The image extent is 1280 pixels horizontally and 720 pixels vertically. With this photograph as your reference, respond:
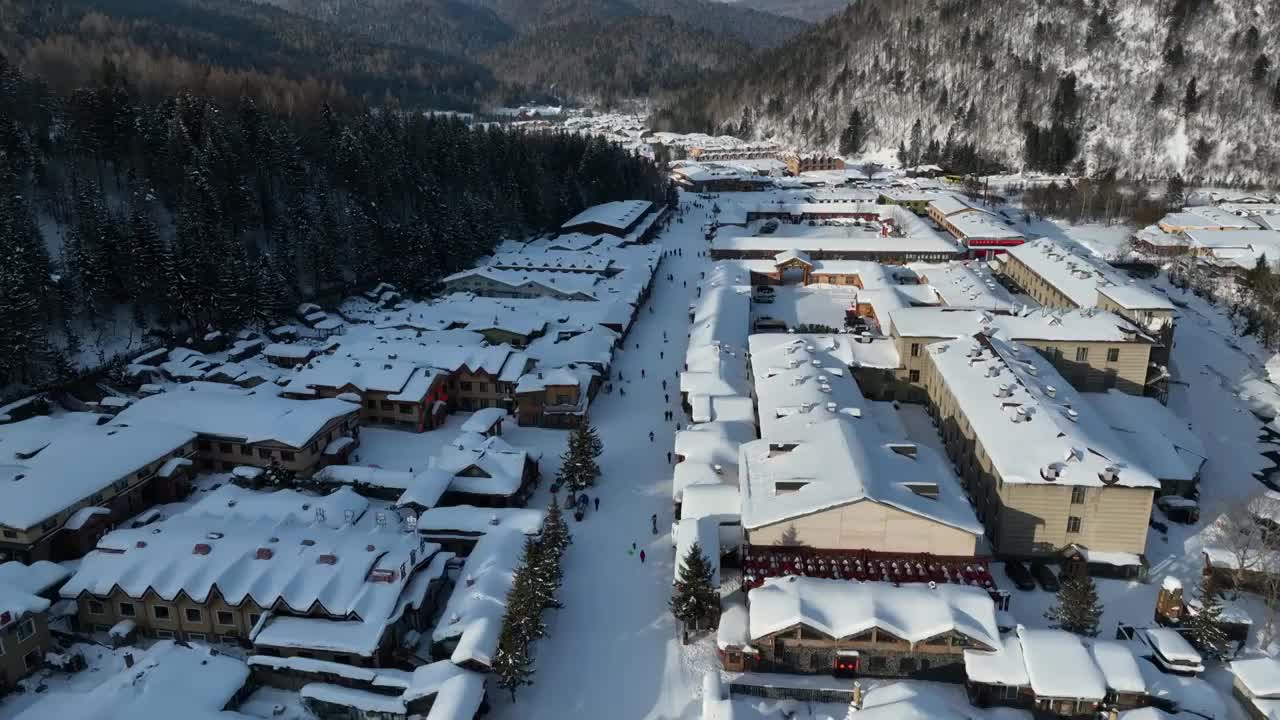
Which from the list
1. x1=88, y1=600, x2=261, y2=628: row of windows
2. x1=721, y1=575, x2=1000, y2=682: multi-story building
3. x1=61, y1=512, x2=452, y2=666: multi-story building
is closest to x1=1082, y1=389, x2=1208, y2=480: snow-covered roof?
x1=721, y1=575, x2=1000, y2=682: multi-story building

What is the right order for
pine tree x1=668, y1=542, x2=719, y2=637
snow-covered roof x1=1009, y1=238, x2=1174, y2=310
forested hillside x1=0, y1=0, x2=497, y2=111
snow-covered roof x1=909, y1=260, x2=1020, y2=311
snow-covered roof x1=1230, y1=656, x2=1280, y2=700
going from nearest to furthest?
snow-covered roof x1=1230, y1=656, x2=1280, y2=700
pine tree x1=668, y1=542, x2=719, y2=637
snow-covered roof x1=1009, y1=238, x2=1174, y2=310
snow-covered roof x1=909, y1=260, x2=1020, y2=311
forested hillside x1=0, y1=0, x2=497, y2=111

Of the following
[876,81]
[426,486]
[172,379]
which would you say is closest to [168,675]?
[426,486]

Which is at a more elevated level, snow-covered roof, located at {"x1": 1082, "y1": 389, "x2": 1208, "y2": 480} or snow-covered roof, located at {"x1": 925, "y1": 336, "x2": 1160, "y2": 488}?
snow-covered roof, located at {"x1": 925, "y1": 336, "x2": 1160, "y2": 488}

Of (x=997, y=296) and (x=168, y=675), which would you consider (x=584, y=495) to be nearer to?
(x=168, y=675)

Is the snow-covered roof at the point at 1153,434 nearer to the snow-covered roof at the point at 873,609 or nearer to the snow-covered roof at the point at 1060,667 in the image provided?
the snow-covered roof at the point at 1060,667

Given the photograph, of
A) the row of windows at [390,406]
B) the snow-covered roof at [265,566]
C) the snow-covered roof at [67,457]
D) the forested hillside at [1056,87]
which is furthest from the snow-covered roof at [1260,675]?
the forested hillside at [1056,87]

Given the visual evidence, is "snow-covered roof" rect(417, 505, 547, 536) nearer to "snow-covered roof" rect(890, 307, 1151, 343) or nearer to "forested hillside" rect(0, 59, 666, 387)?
"snow-covered roof" rect(890, 307, 1151, 343)

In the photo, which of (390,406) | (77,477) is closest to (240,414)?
(390,406)
